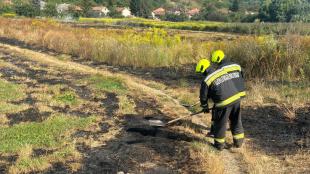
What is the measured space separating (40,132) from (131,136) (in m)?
1.98

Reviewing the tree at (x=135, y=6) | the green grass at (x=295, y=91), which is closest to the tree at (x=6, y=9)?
the tree at (x=135, y=6)

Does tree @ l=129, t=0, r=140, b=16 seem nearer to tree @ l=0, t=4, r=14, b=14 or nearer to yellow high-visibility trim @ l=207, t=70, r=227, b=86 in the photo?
tree @ l=0, t=4, r=14, b=14

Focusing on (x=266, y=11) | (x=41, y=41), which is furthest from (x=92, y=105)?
(x=266, y=11)

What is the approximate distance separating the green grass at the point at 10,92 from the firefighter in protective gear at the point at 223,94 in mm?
6274

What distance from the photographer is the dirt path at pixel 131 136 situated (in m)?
7.72

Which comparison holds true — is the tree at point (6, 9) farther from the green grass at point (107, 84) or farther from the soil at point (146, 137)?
the soil at point (146, 137)

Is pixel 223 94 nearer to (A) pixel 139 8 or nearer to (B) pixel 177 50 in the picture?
(B) pixel 177 50

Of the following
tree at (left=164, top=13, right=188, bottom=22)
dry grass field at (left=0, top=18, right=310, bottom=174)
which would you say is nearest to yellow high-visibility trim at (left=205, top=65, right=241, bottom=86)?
dry grass field at (left=0, top=18, right=310, bottom=174)

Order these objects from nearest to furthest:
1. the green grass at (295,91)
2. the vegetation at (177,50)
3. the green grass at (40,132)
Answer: the green grass at (40,132), the green grass at (295,91), the vegetation at (177,50)

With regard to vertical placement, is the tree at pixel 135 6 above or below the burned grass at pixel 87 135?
above

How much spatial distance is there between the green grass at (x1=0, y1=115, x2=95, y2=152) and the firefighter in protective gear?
3.16m

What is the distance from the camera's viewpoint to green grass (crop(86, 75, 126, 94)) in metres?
13.6

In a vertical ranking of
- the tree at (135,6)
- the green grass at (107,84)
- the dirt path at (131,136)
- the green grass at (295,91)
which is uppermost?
the tree at (135,6)

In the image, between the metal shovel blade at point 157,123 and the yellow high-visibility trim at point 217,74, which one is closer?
the yellow high-visibility trim at point 217,74
